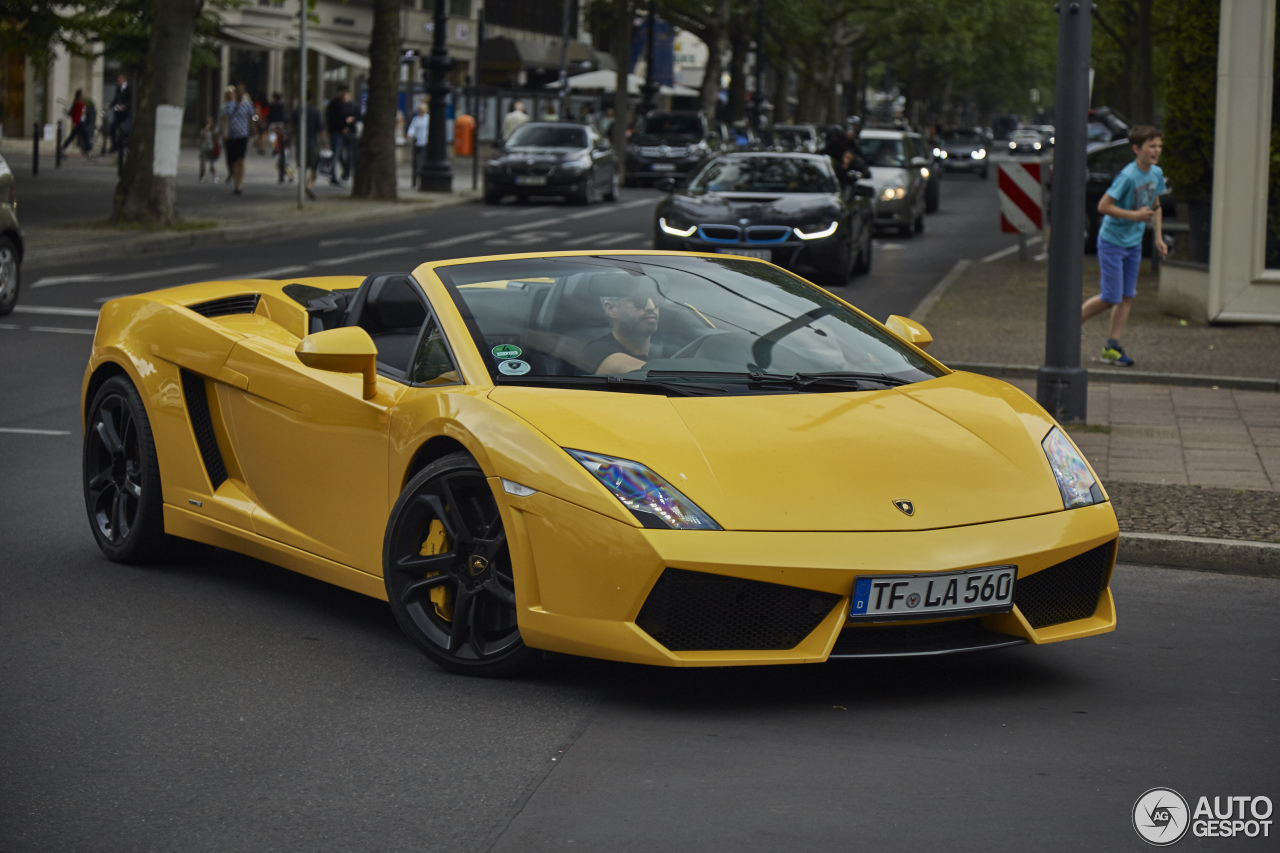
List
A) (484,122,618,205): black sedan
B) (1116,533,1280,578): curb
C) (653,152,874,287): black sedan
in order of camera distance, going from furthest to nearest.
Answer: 1. (484,122,618,205): black sedan
2. (653,152,874,287): black sedan
3. (1116,533,1280,578): curb

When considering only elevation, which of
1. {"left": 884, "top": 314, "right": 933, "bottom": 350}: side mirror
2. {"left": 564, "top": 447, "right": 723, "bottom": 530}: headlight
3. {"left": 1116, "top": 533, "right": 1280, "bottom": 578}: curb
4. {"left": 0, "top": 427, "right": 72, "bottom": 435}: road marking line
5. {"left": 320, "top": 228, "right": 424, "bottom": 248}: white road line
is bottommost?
{"left": 1116, "top": 533, "right": 1280, "bottom": 578}: curb

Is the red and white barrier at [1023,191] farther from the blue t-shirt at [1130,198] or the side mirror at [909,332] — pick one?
the side mirror at [909,332]

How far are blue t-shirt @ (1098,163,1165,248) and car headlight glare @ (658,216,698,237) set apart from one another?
630 cm

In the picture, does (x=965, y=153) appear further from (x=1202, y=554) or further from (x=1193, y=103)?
(x=1202, y=554)

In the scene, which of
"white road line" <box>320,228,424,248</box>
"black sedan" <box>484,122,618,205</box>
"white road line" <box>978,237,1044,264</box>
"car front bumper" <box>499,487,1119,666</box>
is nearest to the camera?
"car front bumper" <box>499,487,1119,666</box>

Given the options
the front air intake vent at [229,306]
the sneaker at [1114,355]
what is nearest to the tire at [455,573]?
the front air intake vent at [229,306]

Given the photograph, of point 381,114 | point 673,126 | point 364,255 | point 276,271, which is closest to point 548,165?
point 381,114

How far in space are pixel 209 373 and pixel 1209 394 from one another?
7.83 meters

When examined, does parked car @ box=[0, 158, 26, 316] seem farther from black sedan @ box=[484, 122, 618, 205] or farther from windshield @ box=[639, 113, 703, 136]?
windshield @ box=[639, 113, 703, 136]

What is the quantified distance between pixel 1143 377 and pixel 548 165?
2252 centimetres

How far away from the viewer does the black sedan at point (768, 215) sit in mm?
18453

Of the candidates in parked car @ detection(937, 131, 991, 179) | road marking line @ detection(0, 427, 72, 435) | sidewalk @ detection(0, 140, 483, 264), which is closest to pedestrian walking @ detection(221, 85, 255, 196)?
sidewalk @ detection(0, 140, 483, 264)

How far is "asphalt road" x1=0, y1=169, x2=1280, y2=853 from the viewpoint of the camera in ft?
12.5

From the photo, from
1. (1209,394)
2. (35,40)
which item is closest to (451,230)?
(35,40)
